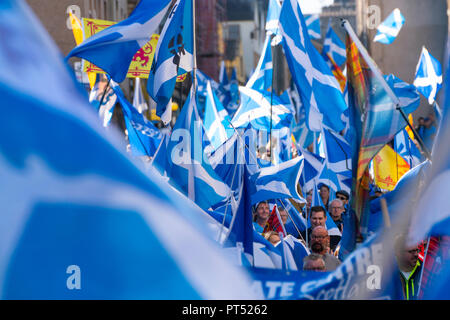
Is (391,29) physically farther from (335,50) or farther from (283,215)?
(283,215)

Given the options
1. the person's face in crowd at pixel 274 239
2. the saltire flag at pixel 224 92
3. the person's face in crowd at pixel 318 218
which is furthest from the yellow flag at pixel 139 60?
the saltire flag at pixel 224 92

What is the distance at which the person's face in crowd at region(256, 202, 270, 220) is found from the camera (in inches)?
310

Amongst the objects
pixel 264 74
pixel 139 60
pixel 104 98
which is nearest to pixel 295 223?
pixel 264 74

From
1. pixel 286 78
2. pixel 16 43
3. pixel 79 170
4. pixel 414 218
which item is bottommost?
pixel 286 78

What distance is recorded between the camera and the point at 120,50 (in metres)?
7.15

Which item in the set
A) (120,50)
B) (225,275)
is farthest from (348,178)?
(225,275)

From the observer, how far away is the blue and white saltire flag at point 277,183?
25.6 feet

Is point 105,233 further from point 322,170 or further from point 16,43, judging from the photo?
point 322,170

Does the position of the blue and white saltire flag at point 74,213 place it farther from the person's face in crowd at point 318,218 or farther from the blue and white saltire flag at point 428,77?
the blue and white saltire flag at point 428,77

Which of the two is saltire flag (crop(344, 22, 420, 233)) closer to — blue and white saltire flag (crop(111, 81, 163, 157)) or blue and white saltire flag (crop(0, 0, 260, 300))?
blue and white saltire flag (crop(0, 0, 260, 300))

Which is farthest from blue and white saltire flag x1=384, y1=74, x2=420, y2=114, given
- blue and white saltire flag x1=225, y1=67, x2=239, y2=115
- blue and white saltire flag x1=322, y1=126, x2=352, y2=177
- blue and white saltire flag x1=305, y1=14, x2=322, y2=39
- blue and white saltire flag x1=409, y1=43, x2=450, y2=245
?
blue and white saltire flag x1=225, y1=67, x2=239, y2=115

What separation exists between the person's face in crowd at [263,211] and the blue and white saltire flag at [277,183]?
0.15 meters

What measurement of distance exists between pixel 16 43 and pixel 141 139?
8094mm
